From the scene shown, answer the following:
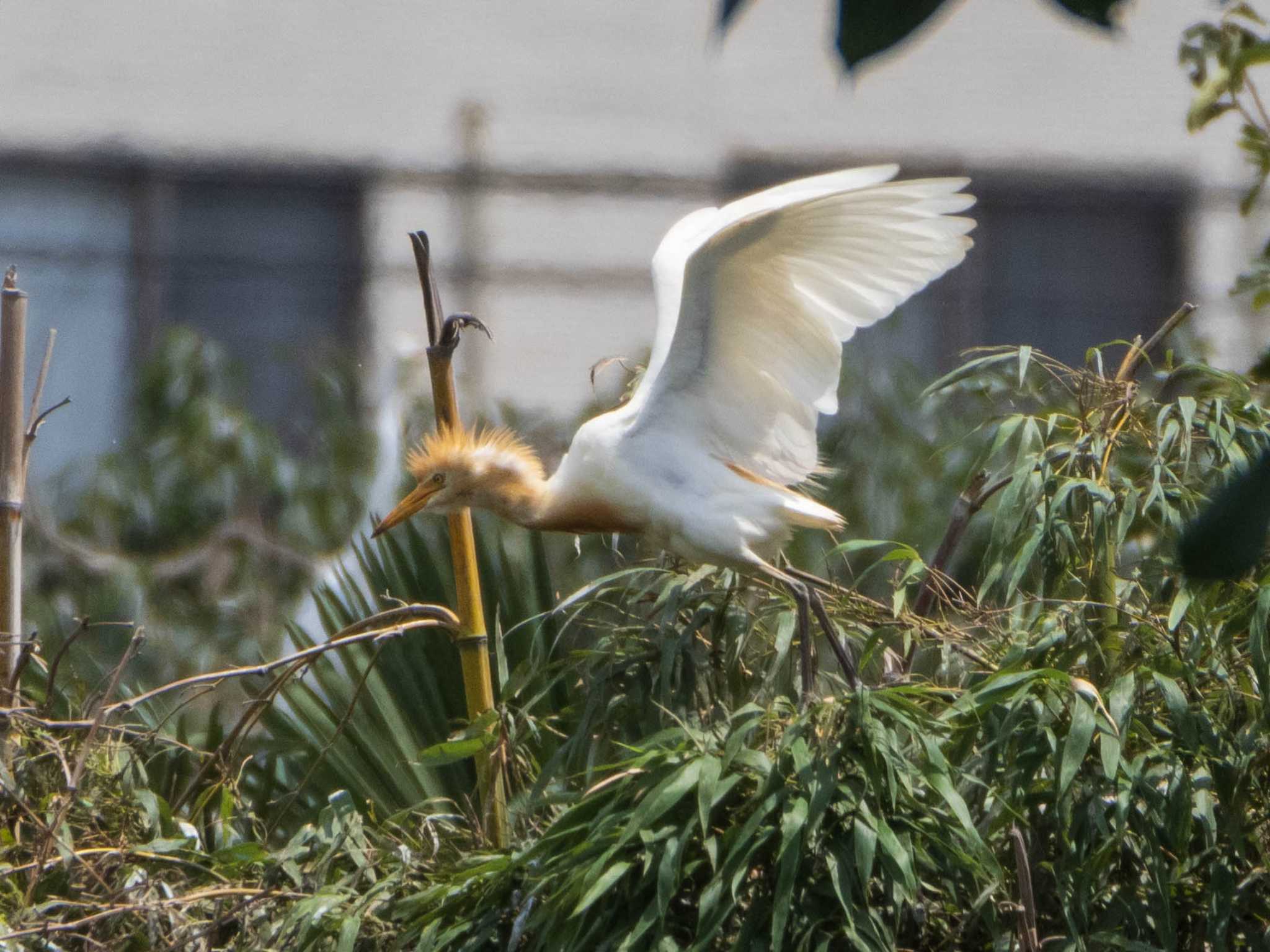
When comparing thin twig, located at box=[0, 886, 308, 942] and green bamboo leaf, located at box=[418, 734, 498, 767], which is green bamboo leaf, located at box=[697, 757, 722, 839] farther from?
thin twig, located at box=[0, 886, 308, 942]

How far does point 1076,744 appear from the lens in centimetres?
176

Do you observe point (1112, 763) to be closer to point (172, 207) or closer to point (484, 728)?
point (484, 728)

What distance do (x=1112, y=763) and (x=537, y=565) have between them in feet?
3.45

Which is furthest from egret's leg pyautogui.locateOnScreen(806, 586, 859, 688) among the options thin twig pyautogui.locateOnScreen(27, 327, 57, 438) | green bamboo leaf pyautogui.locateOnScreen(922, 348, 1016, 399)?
thin twig pyautogui.locateOnScreen(27, 327, 57, 438)

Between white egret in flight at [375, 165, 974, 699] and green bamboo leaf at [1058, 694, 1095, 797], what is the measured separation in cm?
48

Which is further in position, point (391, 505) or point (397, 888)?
point (391, 505)

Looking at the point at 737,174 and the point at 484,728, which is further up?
the point at 737,174

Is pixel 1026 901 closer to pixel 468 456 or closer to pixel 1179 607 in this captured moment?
pixel 1179 607

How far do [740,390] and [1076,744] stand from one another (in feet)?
3.06

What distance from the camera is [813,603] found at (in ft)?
7.39

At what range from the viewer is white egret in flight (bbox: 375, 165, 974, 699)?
235 centimetres

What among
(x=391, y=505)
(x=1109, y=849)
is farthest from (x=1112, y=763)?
(x=391, y=505)

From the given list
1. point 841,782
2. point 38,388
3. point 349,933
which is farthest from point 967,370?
point 38,388

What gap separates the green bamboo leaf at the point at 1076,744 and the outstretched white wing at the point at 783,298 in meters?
0.75
